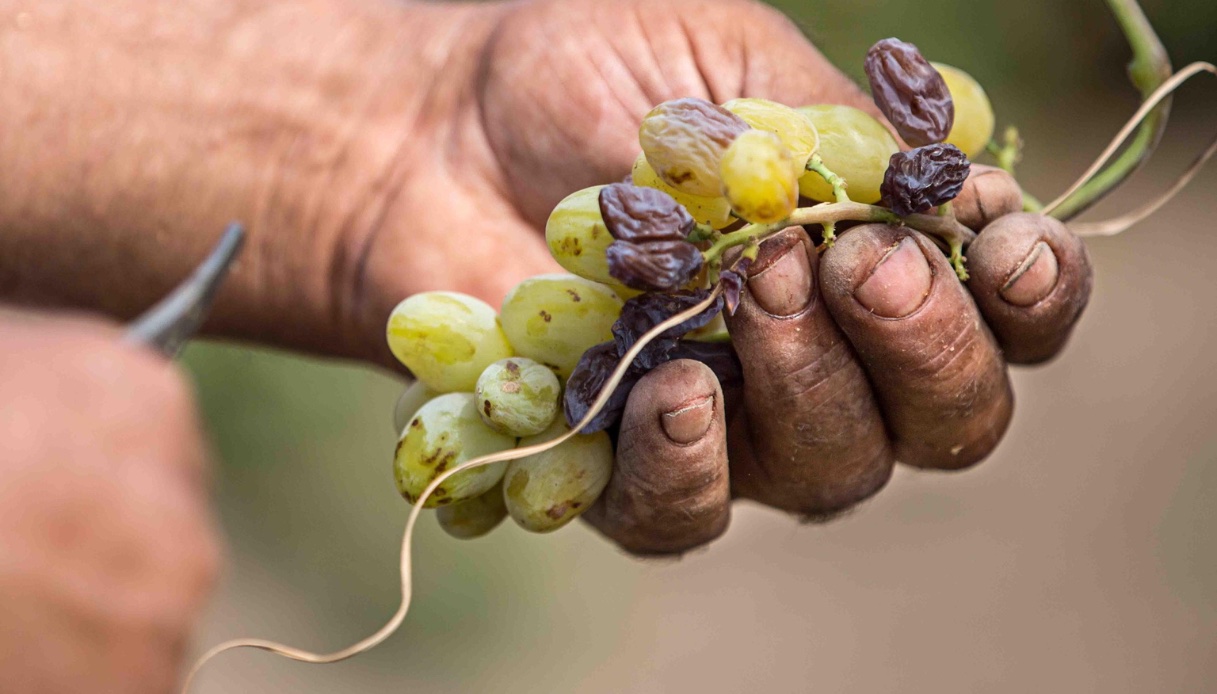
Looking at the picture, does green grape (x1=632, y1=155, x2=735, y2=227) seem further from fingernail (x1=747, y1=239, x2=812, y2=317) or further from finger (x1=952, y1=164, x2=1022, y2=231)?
finger (x1=952, y1=164, x2=1022, y2=231)

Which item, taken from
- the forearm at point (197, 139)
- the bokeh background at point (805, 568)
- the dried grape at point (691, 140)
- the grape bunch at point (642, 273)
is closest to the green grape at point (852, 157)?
the grape bunch at point (642, 273)

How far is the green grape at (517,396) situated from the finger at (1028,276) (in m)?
0.39

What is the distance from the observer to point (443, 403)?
85 centimetres

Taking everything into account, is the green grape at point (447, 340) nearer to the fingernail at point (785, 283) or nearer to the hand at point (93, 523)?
the fingernail at point (785, 283)

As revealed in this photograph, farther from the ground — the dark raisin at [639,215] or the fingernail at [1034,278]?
the dark raisin at [639,215]

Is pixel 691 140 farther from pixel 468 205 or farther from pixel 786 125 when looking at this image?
pixel 468 205

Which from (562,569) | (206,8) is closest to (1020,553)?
(562,569)

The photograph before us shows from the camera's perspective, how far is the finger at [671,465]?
31.9 inches

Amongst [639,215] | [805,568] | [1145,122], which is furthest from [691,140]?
[805,568]

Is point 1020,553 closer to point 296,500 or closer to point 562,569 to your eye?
point 562,569

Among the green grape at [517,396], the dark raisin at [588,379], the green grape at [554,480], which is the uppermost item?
the dark raisin at [588,379]

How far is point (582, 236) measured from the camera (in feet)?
2.50

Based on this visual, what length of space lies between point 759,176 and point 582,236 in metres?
0.16

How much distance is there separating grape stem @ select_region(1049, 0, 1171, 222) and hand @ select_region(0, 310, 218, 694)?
831 mm
